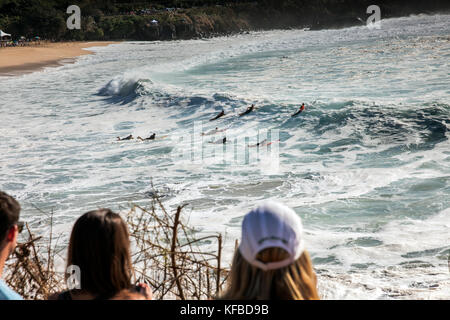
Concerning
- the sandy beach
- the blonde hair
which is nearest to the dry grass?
the blonde hair

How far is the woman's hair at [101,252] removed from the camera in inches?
82.0

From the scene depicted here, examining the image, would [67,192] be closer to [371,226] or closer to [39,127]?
[371,226]

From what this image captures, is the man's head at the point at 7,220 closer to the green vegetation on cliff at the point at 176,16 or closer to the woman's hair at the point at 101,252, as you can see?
the woman's hair at the point at 101,252

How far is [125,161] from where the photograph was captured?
1067 centimetres

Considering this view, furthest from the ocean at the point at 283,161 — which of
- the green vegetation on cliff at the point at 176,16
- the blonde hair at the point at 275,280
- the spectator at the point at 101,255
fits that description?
the green vegetation on cliff at the point at 176,16

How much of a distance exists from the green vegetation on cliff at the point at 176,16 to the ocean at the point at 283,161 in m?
51.2

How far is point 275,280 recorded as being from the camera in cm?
177

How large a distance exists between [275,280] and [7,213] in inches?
48.2

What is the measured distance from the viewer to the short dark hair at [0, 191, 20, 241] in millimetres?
2223

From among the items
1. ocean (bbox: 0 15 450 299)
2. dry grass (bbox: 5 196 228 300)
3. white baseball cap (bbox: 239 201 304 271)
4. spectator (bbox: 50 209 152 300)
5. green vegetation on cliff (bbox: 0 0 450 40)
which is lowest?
ocean (bbox: 0 15 450 299)

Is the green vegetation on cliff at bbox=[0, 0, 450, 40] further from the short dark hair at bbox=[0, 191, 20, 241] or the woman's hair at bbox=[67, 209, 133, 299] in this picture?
the woman's hair at bbox=[67, 209, 133, 299]

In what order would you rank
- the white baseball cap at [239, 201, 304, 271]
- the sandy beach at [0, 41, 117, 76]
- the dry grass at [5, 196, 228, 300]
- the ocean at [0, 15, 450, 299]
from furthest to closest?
the sandy beach at [0, 41, 117, 76]
the ocean at [0, 15, 450, 299]
the dry grass at [5, 196, 228, 300]
the white baseball cap at [239, 201, 304, 271]

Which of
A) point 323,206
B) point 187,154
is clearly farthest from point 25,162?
point 323,206

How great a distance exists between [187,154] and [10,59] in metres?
33.8
